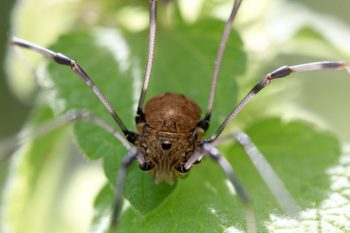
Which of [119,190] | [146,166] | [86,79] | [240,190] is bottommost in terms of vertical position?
[240,190]

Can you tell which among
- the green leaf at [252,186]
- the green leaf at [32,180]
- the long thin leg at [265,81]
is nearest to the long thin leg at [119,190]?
the green leaf at [252,186]

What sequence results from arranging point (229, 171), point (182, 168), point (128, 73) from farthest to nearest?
point (128, 73) < point (182, 168) < point (229, 171)

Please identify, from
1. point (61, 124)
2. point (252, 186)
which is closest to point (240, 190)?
point (252, 186)

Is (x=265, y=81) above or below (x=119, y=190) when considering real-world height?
below

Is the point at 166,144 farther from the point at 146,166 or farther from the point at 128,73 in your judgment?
the point at 128,73

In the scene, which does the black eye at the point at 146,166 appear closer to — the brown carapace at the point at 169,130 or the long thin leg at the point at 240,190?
the brown carapace at the point at 169,130

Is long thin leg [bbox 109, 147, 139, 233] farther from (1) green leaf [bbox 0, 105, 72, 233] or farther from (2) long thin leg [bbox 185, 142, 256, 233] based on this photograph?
(1) green leaf [bbox 0, 105, 72, 233]
